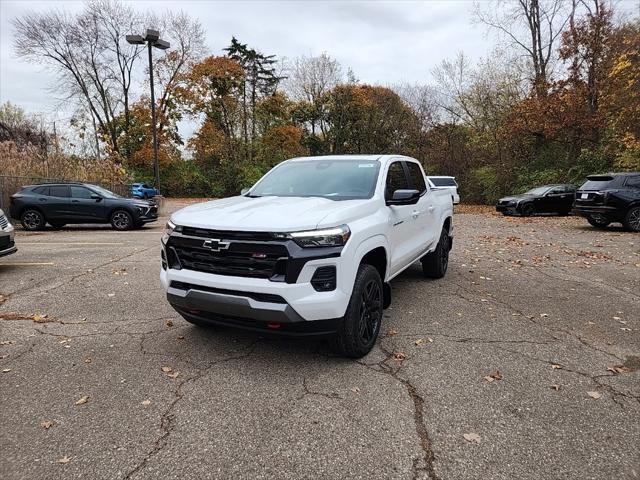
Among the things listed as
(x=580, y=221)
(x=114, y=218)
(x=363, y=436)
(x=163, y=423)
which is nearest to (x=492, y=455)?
(x=363, y=436)

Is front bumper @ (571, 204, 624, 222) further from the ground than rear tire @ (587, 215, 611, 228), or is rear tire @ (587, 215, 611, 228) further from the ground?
front bumper @ (571, 204, 624, 222)

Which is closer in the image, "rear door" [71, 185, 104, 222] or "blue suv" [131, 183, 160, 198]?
"rear door" [71, 185, 104, 222]

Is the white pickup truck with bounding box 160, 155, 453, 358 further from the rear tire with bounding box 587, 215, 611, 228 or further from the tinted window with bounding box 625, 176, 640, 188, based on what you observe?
the tinted window with bounding box 625, 176, 640, 188

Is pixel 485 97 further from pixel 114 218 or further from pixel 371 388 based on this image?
pixel 371 388

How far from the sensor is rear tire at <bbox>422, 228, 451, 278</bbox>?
6.76m

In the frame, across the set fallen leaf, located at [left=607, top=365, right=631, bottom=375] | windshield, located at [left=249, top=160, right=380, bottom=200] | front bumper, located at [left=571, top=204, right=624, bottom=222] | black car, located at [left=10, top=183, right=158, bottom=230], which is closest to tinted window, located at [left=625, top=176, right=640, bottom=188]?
front bumper, located at [left=571, top=204, right=624, bottom=222]

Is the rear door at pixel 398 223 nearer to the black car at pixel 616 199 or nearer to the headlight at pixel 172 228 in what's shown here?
the headlight at pixel 172 228

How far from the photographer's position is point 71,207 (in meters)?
13.8

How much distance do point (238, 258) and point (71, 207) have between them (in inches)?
499

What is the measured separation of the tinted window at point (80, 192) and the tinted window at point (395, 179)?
1205cm

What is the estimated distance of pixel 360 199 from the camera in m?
4.25

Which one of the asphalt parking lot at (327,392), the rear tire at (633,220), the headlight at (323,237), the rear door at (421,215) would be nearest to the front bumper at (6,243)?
the asphalt parking lot at (327,392)

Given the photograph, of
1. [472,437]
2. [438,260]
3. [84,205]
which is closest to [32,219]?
[84,205]

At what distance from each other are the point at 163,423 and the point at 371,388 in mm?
1513
